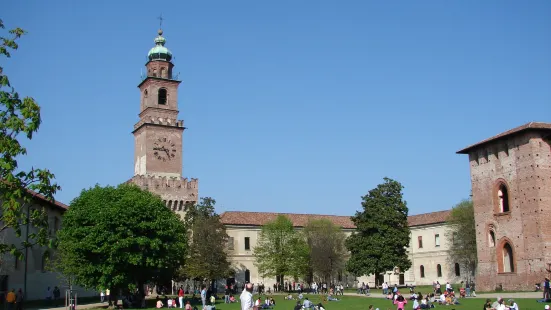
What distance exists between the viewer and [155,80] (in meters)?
67.2

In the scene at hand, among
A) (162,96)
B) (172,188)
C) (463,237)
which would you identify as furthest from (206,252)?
(463,237)

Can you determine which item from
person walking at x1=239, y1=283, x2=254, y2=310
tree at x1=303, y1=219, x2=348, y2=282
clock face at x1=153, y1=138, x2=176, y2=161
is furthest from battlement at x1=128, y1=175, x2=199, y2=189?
person walking at x1=239, y1=283, x2=254, y2=310

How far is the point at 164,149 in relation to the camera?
65.6m

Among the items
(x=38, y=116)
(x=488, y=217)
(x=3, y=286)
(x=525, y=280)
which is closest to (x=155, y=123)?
(x=3, y=286)

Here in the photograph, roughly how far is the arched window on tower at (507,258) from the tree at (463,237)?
21064 millimetres

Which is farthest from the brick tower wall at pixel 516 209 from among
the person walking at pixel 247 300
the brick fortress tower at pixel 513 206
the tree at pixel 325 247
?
the person walking at pixel 247 300

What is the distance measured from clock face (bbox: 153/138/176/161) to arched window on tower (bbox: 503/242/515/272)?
36486mm

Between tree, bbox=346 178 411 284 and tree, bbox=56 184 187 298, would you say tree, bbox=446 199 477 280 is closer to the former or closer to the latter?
tree, bbox=346 178 411 284

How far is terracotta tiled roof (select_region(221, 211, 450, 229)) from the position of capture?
71.2 meters

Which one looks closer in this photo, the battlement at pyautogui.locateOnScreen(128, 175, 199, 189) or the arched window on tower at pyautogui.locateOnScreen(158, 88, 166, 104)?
the battlement at pyautogui.locateOnScreen(128, 175, 199, 189)

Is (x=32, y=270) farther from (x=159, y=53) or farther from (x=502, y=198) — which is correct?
(x=502, y=198)

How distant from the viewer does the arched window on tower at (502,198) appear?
43.3 metres

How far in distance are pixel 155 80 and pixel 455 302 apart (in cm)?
4434

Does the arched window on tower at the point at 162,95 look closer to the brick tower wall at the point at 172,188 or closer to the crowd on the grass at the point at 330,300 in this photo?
the brick tower wall at the point at 172,188
